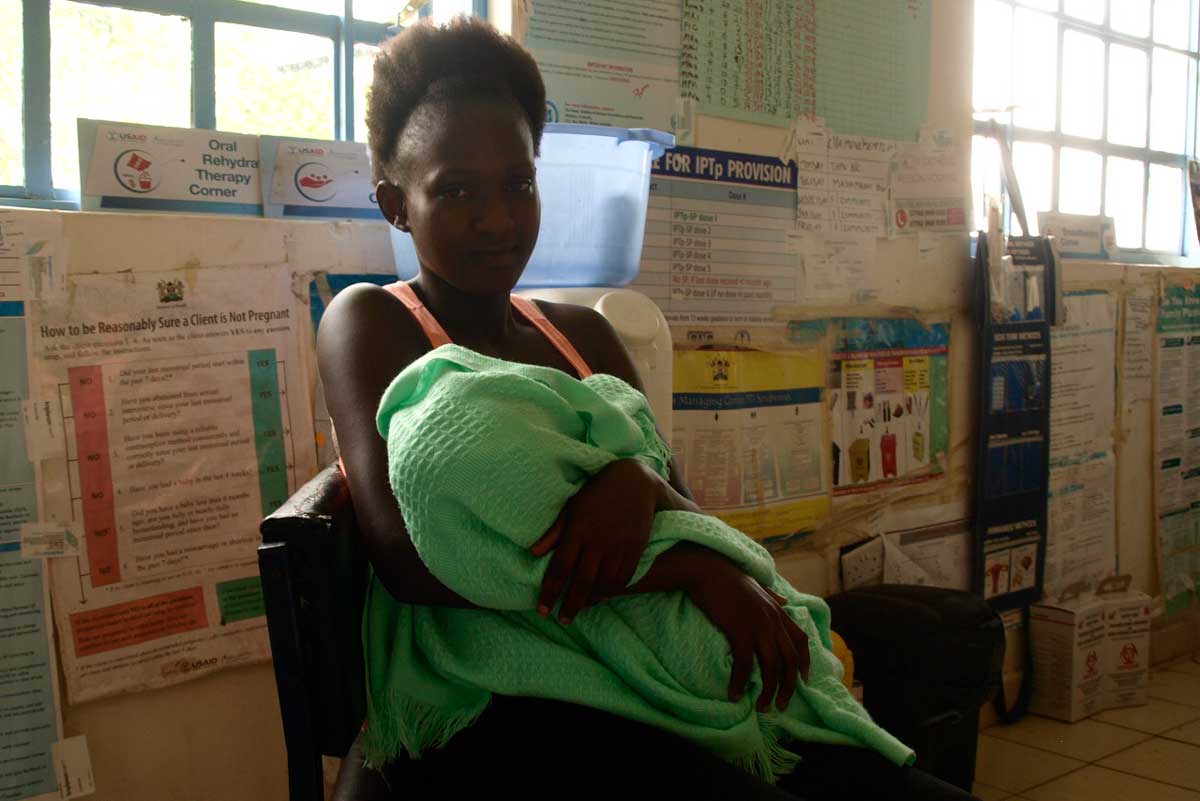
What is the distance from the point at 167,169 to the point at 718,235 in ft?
3.40

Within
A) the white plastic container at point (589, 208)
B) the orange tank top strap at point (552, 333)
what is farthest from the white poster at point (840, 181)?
the orange tank top strap at point (552, 333)

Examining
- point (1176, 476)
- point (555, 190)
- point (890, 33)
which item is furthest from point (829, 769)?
point (1176, 476)

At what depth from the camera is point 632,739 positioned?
85 centimetres

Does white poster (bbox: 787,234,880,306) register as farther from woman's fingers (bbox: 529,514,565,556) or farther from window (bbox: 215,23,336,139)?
woman's fingers (bbox: 529,514,565,556)

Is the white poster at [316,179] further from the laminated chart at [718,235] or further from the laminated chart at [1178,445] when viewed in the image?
the laminated chart at [1178,445]

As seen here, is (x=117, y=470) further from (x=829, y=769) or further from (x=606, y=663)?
(x=829, y=769)

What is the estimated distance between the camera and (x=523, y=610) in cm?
86

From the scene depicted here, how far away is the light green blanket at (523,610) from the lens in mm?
779

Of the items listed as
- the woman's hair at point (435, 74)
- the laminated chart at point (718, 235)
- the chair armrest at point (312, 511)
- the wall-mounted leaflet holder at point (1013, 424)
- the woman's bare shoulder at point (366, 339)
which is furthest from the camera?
the wall-mounted leaflet holder at point (1013, 424)

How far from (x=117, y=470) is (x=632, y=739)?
2.97ft

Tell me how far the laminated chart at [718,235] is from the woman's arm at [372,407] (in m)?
0.93

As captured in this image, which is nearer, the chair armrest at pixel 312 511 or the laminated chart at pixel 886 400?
the chair armrest at pixel 312 511

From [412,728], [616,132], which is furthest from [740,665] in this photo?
[616,132]

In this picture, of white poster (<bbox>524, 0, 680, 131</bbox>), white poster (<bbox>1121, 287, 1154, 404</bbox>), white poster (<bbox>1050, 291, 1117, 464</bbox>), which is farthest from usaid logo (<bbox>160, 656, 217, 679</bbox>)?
white poster (<bbox>1121, 287, 1154, 404</bbox>)
